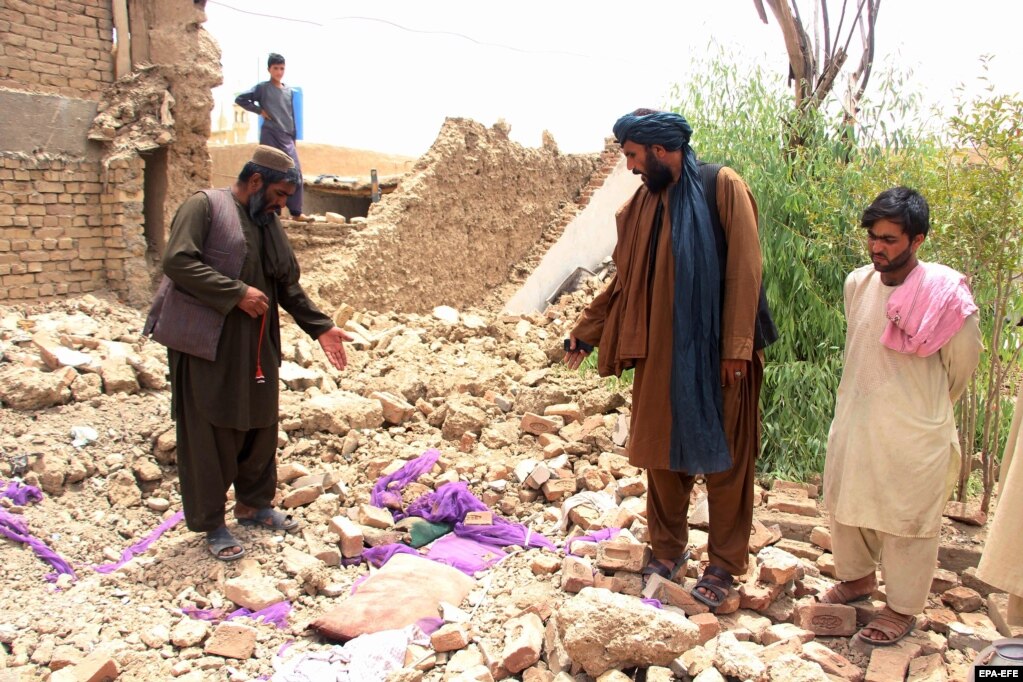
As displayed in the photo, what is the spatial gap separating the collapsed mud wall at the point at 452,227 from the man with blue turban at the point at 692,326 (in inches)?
209

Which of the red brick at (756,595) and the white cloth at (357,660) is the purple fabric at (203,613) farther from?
the red brick at (756,595)

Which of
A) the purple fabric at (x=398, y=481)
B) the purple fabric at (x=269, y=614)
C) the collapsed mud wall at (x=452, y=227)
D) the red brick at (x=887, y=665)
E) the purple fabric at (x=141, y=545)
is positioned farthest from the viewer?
Result: the collapsed mud wall at (x=452, y=227)

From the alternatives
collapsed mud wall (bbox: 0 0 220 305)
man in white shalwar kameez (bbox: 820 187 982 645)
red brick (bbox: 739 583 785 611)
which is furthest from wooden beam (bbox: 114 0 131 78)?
red brick (bbox: 739 583 785 611)

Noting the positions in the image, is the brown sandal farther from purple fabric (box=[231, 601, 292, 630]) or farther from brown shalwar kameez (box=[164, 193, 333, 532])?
brown shalwar kameez (box=[164, 193, 333, 532])

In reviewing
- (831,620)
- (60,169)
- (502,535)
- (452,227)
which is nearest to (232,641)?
(502,535)

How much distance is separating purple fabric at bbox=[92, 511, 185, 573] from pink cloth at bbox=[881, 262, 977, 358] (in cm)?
328

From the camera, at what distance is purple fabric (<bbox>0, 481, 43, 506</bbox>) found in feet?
12.6

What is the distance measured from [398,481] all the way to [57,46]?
14.8ft

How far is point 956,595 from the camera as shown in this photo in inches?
131

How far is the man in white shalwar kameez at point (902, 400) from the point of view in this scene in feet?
8.66

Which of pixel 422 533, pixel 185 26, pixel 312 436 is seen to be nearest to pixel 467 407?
pixel 312 436

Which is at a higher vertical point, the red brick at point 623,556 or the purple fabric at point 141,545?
the red brick at point 623,556

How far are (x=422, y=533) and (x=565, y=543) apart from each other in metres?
0.73

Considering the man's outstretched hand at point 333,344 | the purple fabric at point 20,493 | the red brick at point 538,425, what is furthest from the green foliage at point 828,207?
the purple fabric at point 20,493
